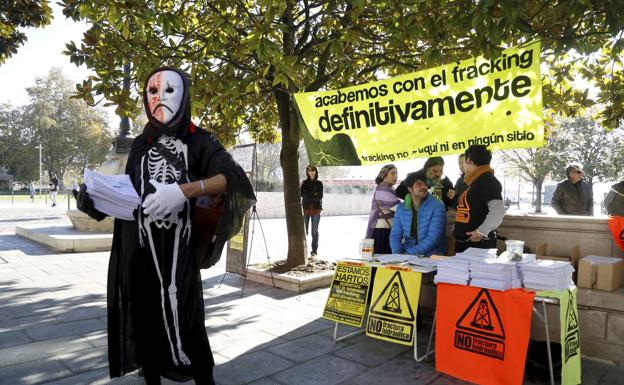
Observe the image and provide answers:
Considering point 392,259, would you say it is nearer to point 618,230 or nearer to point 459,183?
point 459,183

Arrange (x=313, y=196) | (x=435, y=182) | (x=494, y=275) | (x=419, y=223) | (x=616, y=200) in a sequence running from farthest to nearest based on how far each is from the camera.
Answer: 1. (x=313, y=196)
2. (x=616, y=200)
3. (x=435, y=182)
4. (x=419, y=223)
5. (x=494, y=275)

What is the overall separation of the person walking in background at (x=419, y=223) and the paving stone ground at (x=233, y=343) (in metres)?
0.93

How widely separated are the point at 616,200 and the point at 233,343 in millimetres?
5822

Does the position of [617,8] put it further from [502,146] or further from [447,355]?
[447,355]

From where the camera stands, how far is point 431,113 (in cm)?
471

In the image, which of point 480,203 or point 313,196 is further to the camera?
point 313,196

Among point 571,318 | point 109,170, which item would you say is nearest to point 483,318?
point 571,318

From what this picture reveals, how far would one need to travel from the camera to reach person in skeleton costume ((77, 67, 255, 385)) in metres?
2.78

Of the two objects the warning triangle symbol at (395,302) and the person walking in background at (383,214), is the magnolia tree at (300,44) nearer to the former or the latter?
the person walking in background at (383,214)

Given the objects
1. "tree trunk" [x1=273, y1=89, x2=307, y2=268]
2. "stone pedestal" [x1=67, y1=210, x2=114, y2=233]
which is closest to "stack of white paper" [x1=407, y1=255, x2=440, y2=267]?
"tree trunk" [x1=273, y1=89, x2=307, y2=268]

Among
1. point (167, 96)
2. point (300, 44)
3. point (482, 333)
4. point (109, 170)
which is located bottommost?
point (482, 333)

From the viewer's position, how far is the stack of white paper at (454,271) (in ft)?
11.3

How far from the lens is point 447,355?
11.6 ft

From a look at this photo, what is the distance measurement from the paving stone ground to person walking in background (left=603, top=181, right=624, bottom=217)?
3509mm
